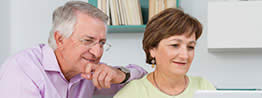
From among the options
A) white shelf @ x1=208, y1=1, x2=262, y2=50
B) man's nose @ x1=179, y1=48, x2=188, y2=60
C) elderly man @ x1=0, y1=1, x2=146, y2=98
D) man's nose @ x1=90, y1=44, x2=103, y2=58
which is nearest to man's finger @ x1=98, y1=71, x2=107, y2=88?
elderly man @ x1=0, y1=1, x2=146, y2=98

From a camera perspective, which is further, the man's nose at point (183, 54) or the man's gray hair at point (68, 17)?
the man's gray hair at point (68, 17)

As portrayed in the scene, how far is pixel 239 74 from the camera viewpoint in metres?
2.44

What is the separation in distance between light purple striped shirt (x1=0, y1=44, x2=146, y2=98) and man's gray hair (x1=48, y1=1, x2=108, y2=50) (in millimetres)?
102

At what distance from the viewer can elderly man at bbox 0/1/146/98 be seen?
4.39ft

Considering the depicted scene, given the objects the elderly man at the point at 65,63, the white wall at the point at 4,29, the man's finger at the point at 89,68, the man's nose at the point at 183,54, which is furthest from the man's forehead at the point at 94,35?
the white wall at the point at 4,29

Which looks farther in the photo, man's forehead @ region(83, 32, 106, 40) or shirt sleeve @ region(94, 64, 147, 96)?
shirt sleeve @ region(94, 64, 147, 96)

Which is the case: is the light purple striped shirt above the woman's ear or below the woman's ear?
below

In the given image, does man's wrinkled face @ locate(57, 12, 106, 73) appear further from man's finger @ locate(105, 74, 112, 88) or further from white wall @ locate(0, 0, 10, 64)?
white wall @ locate(0, 0, 10, 64)

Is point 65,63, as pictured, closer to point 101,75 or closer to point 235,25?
point 101,75

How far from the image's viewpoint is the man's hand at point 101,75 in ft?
4.38

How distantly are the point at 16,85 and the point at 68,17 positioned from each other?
1.28ft

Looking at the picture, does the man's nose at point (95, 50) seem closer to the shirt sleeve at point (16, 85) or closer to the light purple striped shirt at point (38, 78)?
the light purple striped shirt at point (38, 78)

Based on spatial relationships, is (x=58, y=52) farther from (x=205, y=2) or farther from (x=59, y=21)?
(x=205, y=2)

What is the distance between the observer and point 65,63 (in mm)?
1493
